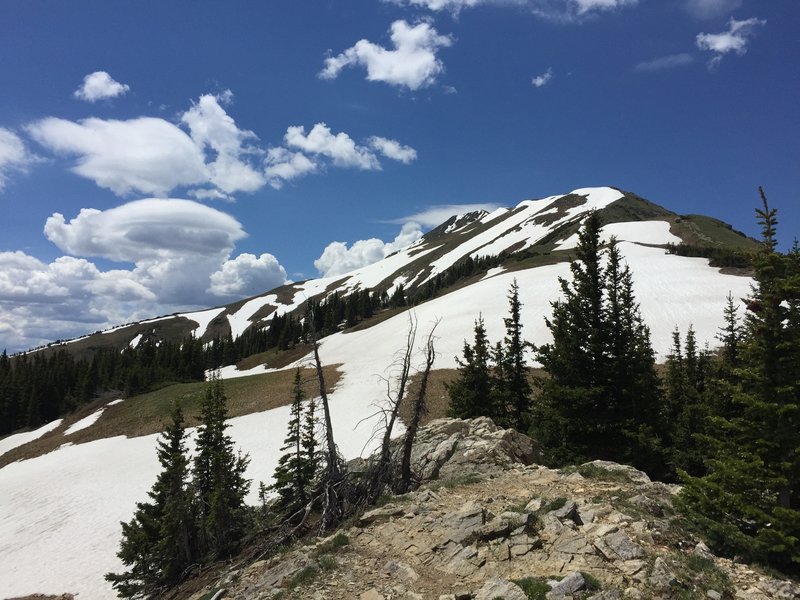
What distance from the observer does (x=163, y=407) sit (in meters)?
49.3

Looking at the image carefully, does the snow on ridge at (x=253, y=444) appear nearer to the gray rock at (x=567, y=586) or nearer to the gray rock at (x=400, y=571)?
the gray rock at (x=400, y=571)

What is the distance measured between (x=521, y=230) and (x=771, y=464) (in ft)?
548

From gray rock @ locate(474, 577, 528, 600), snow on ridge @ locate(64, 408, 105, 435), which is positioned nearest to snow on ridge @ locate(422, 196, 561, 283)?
snow on ridge @ locate(64, 408, 105, 435)

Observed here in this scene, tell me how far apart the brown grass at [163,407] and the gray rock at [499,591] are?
119 ft

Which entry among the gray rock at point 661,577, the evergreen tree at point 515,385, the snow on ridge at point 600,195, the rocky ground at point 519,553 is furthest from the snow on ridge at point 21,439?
the snow on ridge at point 600,195

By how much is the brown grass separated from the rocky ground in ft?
106

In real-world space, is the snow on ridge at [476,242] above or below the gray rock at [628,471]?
above

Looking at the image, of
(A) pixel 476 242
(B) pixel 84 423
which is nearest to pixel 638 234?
(A) pixel 476 242

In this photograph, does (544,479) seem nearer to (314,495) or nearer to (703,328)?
(314,495)

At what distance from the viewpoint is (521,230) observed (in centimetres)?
16750

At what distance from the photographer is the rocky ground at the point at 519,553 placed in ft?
24.6

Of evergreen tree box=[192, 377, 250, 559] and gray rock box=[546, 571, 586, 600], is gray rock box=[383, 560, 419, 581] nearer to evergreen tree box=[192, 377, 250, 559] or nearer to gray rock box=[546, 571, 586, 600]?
gray rock box=[546, 571, 586, 600]

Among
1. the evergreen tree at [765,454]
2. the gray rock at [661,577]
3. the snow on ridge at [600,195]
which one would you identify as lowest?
the gray rock at [661,577]

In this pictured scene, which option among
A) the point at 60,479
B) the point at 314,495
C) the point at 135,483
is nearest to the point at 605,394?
the point at 314,495
